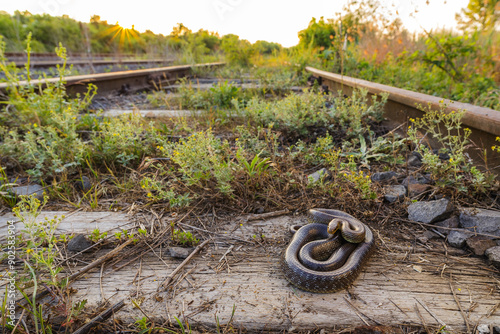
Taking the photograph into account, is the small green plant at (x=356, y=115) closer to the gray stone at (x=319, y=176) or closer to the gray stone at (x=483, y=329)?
the gray stone at (x=319, y=176)

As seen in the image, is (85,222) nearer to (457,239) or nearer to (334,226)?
(334,226)

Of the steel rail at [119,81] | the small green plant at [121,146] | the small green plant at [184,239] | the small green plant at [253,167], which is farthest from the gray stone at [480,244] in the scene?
the steel rail at [119,81]

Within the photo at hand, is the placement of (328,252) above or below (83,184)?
below

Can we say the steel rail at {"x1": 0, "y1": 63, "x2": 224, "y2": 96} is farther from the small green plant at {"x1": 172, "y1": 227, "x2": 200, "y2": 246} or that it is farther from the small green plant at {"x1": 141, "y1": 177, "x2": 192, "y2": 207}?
the small green plant at {"x1": 172, "y1": 227, "x2": 200, "y2": 246}

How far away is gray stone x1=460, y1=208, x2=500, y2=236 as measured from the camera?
2180 millimetres

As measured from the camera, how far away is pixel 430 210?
2.46 meters

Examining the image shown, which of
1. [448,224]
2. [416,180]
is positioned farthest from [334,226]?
[416,180]

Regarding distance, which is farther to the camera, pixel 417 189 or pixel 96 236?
pixel 417 189

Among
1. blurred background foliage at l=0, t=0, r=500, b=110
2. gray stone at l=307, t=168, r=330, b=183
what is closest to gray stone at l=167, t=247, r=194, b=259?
gray stone at l=307, t=168, r=330, b=183

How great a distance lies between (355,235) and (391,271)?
1.15 ft

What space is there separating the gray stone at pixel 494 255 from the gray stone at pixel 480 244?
0.13 ft

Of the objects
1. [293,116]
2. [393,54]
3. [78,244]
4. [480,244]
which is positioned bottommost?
[78,244]

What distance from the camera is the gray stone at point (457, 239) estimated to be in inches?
86.6

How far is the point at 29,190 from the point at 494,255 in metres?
4.36
